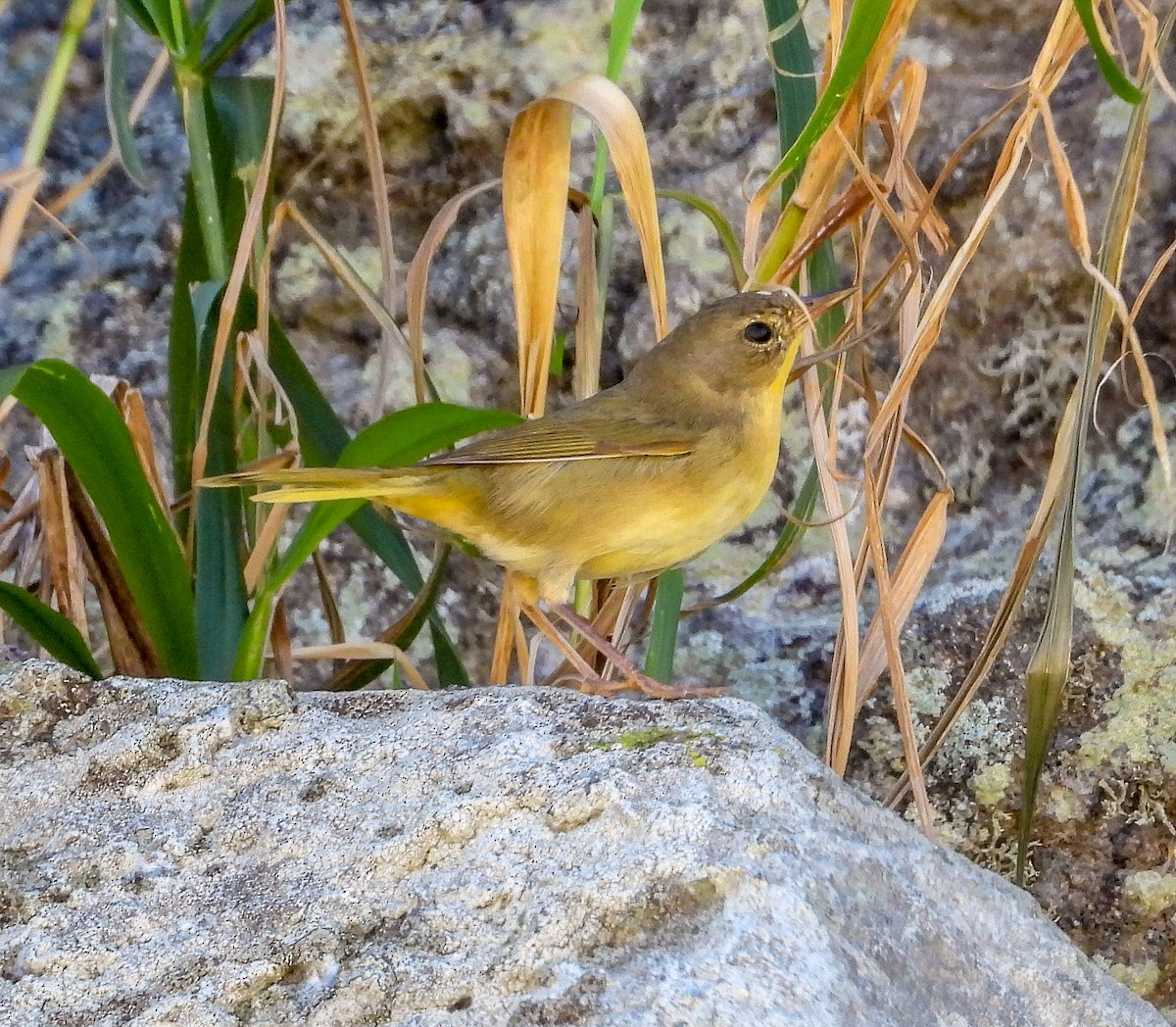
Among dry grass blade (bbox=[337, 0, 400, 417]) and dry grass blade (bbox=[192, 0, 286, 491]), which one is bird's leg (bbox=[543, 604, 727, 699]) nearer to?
dry grass blade (bbox=[337, 0, 400, 417])

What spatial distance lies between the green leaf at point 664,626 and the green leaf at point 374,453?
1.67ft

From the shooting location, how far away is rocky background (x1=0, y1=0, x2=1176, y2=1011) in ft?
8.54

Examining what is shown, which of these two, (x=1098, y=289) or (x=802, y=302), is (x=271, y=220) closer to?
(x=802, y=302)

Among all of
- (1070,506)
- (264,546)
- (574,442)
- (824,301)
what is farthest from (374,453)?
(1070,506)

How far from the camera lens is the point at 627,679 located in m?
2.28

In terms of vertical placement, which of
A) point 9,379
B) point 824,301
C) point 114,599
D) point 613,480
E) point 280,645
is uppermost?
point 824,301

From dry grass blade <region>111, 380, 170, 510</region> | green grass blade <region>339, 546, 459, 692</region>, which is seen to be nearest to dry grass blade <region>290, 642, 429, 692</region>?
green grass blade <region>339, 546, 459, 692</region>

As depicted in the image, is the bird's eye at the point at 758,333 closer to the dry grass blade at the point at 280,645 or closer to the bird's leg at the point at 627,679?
the bird's leg at the point at 627,679

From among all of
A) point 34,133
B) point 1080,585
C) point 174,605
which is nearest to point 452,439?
point 174,605

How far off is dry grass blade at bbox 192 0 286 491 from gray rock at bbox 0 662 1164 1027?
55 cm

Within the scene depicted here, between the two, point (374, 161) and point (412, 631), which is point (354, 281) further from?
point (412, 631)

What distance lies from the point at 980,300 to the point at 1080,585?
30.6 inches

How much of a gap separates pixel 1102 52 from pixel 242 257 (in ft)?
4.17

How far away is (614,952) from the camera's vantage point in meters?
1.26
